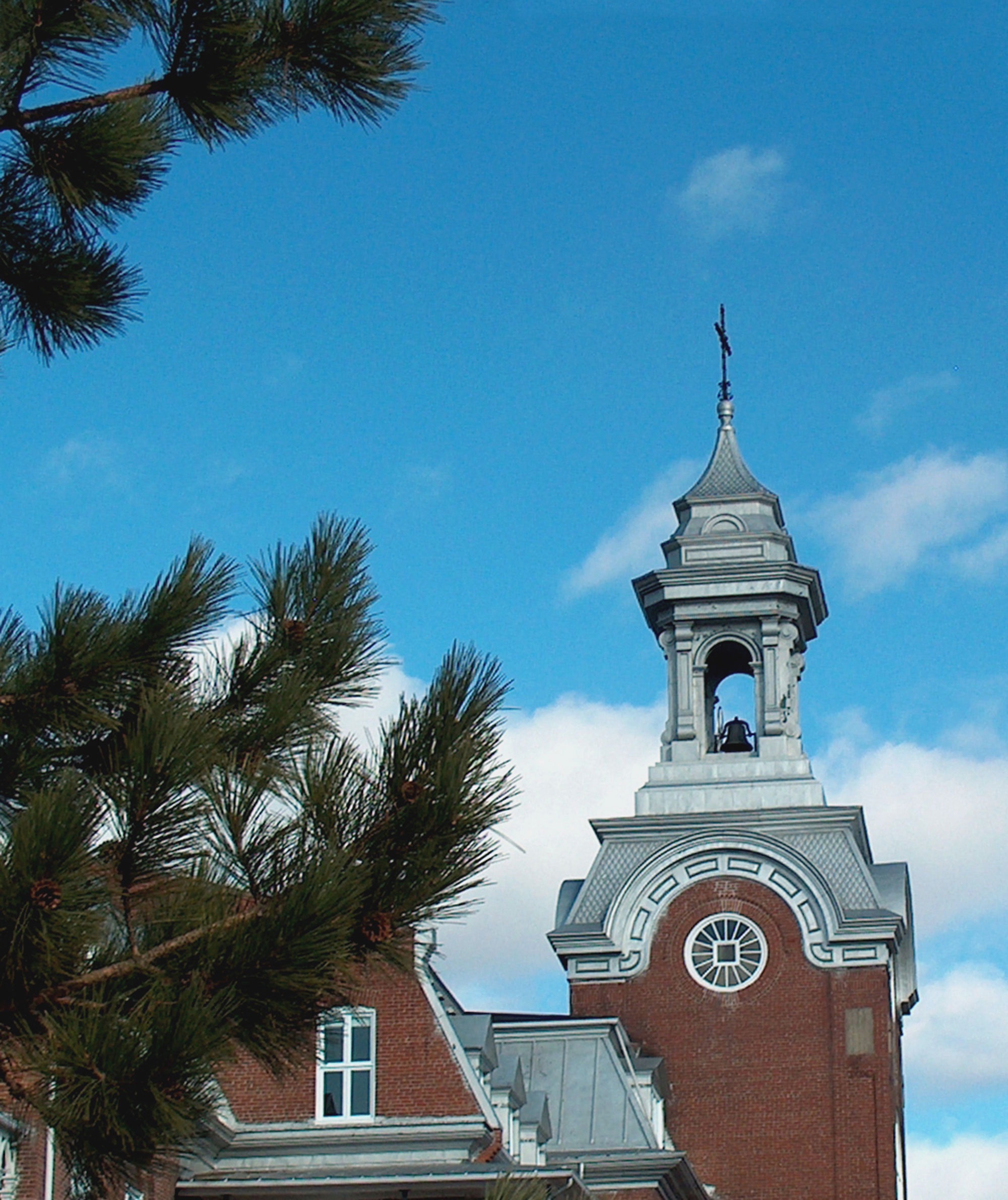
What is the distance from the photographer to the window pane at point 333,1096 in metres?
24.1

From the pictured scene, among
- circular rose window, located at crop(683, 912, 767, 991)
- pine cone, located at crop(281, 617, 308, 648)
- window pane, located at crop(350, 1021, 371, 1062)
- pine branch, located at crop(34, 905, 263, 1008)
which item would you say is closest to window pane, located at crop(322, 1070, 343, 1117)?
window pane, located at crop(350, 1021, 371, 1062)

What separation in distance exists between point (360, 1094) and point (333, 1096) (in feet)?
1.04

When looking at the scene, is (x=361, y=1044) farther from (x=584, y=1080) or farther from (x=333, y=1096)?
(x=584, y=1080)

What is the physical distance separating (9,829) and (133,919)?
54cm

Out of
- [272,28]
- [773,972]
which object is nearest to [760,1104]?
[773,972]

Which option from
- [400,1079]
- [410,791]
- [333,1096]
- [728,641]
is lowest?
[410,791]

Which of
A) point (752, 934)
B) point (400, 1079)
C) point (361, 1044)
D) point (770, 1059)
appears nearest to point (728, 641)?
point (752, 934)

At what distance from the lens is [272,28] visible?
814 cm

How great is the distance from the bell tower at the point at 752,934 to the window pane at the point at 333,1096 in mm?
10650

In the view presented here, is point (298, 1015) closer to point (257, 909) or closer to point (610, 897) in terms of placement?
point (257, 909)

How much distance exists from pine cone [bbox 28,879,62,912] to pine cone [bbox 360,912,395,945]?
1.08 meters

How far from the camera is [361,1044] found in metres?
24.2

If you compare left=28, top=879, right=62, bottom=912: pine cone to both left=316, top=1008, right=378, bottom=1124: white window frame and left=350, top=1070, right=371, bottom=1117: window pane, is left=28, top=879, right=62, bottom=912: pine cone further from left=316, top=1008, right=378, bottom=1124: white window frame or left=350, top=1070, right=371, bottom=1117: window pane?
left=350, top=1070, right=371, bottom=1117: window pane

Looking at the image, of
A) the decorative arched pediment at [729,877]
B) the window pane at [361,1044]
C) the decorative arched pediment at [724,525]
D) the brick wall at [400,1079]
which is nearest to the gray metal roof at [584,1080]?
→ the decorative arched pediment at [729,877]
